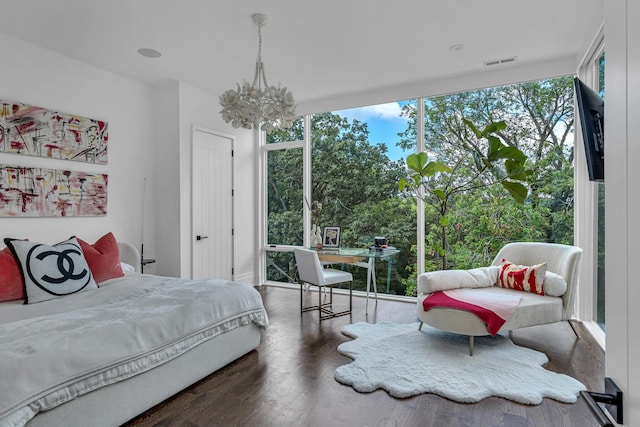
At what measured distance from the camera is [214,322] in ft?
8.81

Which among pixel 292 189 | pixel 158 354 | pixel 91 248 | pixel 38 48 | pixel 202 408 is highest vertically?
pixel 38 48

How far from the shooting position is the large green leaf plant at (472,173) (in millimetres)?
3693

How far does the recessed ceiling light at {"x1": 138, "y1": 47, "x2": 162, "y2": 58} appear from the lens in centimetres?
368

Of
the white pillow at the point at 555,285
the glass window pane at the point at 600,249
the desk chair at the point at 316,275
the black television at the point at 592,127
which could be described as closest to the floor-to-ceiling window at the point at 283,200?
the desk chair at the point at 316,275

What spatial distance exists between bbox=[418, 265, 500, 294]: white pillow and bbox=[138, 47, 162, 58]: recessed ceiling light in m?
3.47

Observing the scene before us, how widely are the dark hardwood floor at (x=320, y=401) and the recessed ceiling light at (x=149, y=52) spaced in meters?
3.11

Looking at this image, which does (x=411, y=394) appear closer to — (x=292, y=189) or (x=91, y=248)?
(x=91, y=248)

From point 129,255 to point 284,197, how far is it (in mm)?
Answer: 2498

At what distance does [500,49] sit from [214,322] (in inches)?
149

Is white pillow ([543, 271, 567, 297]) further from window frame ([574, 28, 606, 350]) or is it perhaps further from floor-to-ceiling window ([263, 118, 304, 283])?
floor-to-ceiling window ([263, 118, 304, 283])

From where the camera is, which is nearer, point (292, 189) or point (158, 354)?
point (158, 354)

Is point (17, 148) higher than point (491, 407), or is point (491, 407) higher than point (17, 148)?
point (17, 148)

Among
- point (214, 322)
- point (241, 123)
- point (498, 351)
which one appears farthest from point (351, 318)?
point (241, 123)

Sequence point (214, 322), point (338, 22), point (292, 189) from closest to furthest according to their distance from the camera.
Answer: point (214, 322)
point (338, 22)
point (292, 189)
